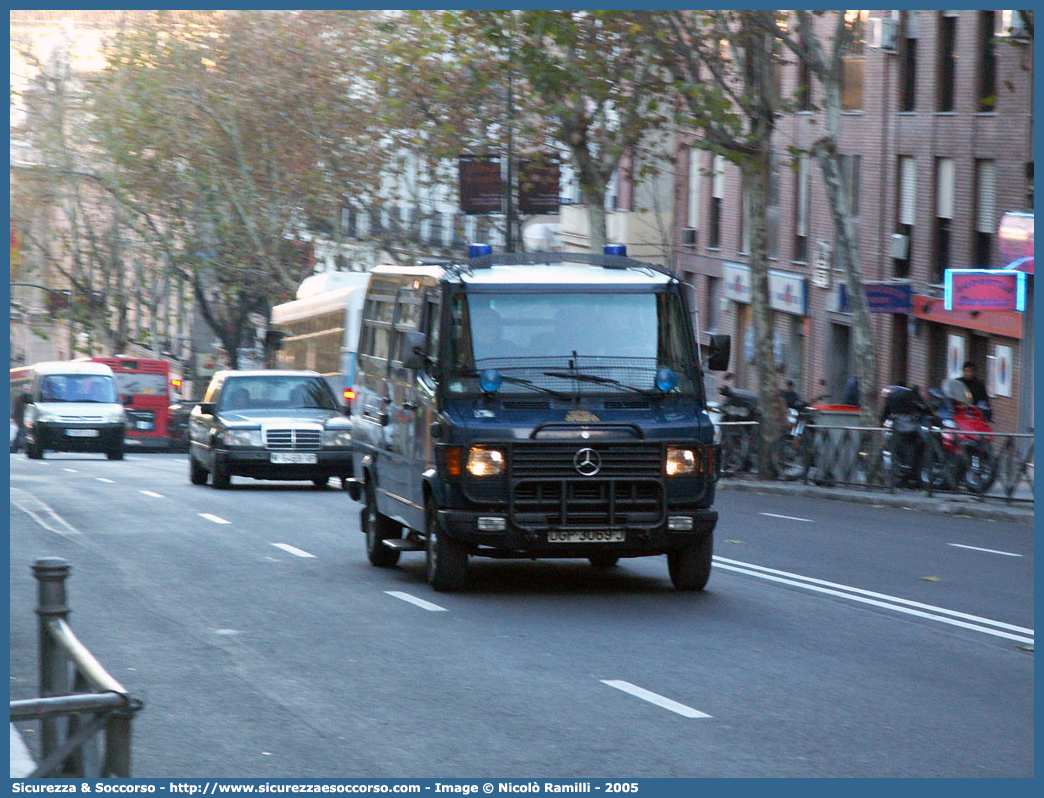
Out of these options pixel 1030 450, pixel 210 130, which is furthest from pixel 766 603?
pixel 210 130

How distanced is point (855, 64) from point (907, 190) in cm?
351

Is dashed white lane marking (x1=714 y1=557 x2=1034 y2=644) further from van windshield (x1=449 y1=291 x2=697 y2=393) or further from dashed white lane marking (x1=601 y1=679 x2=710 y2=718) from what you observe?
dashed white lane marking (x1=601 y1=679 x2=710 y2=718)

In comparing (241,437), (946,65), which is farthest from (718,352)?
(946,65)

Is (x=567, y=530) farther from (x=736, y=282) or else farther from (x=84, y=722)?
(x=736, y=282)

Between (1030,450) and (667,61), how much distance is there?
9778 millimetres

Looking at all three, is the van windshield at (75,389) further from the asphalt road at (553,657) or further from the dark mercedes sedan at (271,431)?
the asphalt road at (553,657)

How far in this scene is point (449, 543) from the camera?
13.2 metres

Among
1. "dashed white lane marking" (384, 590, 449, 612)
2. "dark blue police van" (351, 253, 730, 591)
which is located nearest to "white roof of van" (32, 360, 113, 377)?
"dark blue police van" (351, 253, 730, 591)

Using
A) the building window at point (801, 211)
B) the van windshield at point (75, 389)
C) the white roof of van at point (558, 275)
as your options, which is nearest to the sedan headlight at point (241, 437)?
the white roof of van at point (558, 275)

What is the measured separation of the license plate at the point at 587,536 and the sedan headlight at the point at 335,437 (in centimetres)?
1332

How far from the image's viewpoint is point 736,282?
47062 mm

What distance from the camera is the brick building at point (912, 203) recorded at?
107 ft

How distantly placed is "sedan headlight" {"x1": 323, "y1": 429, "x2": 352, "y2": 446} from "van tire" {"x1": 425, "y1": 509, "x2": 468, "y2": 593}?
1261 cm

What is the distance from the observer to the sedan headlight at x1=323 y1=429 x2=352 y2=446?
25891 mm
